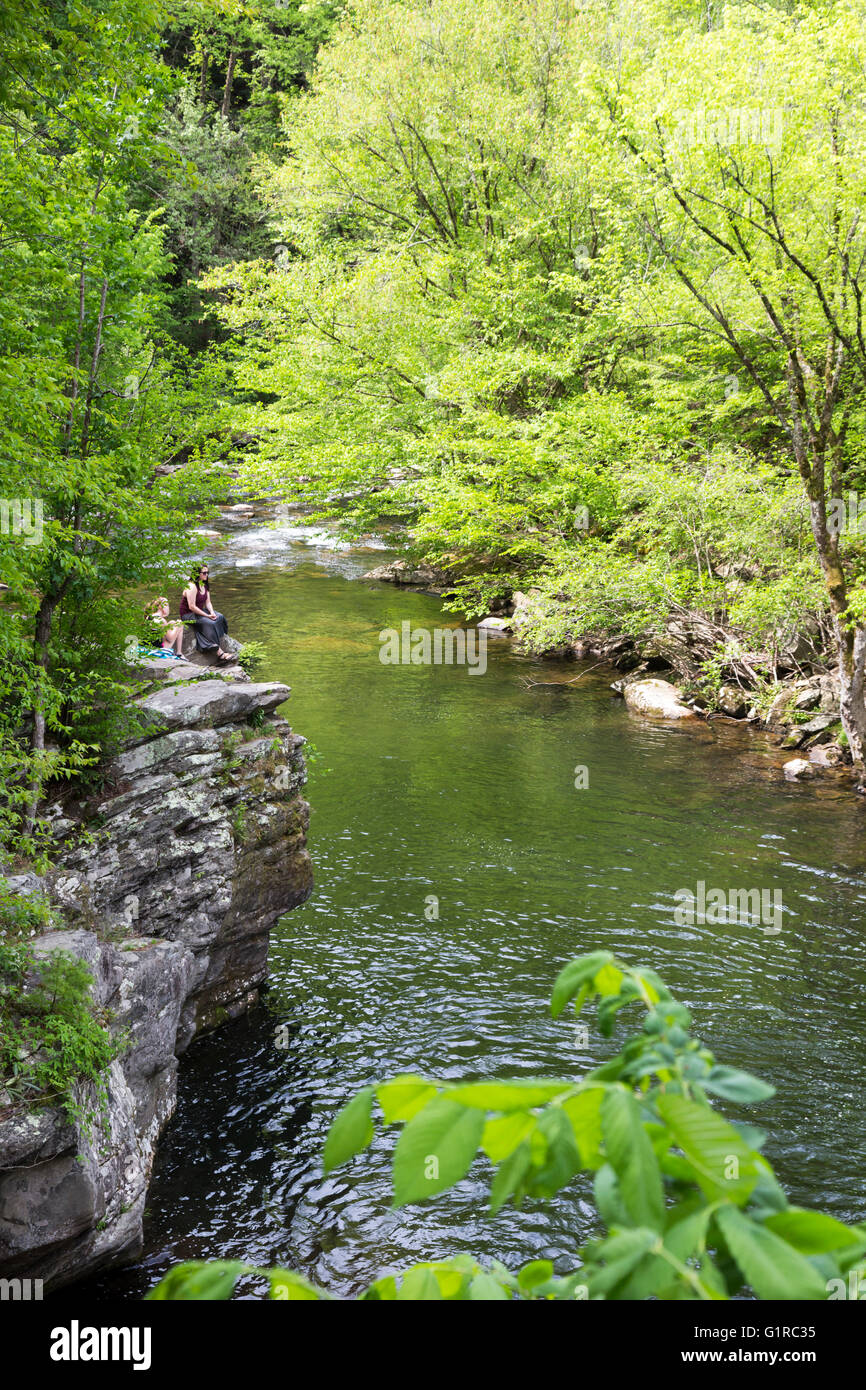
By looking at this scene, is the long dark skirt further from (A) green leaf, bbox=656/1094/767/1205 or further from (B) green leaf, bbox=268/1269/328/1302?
(A) green leaf, bbox=656/1094/767/1205

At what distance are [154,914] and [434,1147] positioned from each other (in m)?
7.45

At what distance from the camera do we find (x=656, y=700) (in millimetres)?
19297

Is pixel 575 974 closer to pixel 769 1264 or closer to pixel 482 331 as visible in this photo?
pixel 769 1264

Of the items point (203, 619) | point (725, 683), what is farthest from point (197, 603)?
point (725, 683)

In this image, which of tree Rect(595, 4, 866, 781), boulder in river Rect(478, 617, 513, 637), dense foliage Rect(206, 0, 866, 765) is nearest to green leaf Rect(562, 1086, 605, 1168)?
tree Rect(595, 4, 866, 781)

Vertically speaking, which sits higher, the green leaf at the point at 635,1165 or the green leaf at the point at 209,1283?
the green leaf at the point at 635,1165

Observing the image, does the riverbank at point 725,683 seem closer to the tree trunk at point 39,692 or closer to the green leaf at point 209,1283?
the tree trunk at point 39,692

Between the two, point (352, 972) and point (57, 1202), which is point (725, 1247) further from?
point (352, 972)

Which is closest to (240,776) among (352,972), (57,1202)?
(352,972)

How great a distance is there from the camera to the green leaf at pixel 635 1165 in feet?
3.68

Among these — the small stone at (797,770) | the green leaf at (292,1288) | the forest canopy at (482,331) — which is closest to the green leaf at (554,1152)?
the green leaf at (292,1288)

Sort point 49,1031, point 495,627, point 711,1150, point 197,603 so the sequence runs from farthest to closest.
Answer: point 495,627, point 197,603, point 49,1031, point 711,1150

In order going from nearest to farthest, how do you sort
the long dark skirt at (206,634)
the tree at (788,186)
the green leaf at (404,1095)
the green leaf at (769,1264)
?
the green leaf at (769,1264)
the green leaf at (404,1095)
the tree at (788,186)
the long dark skirt at (206,634)
